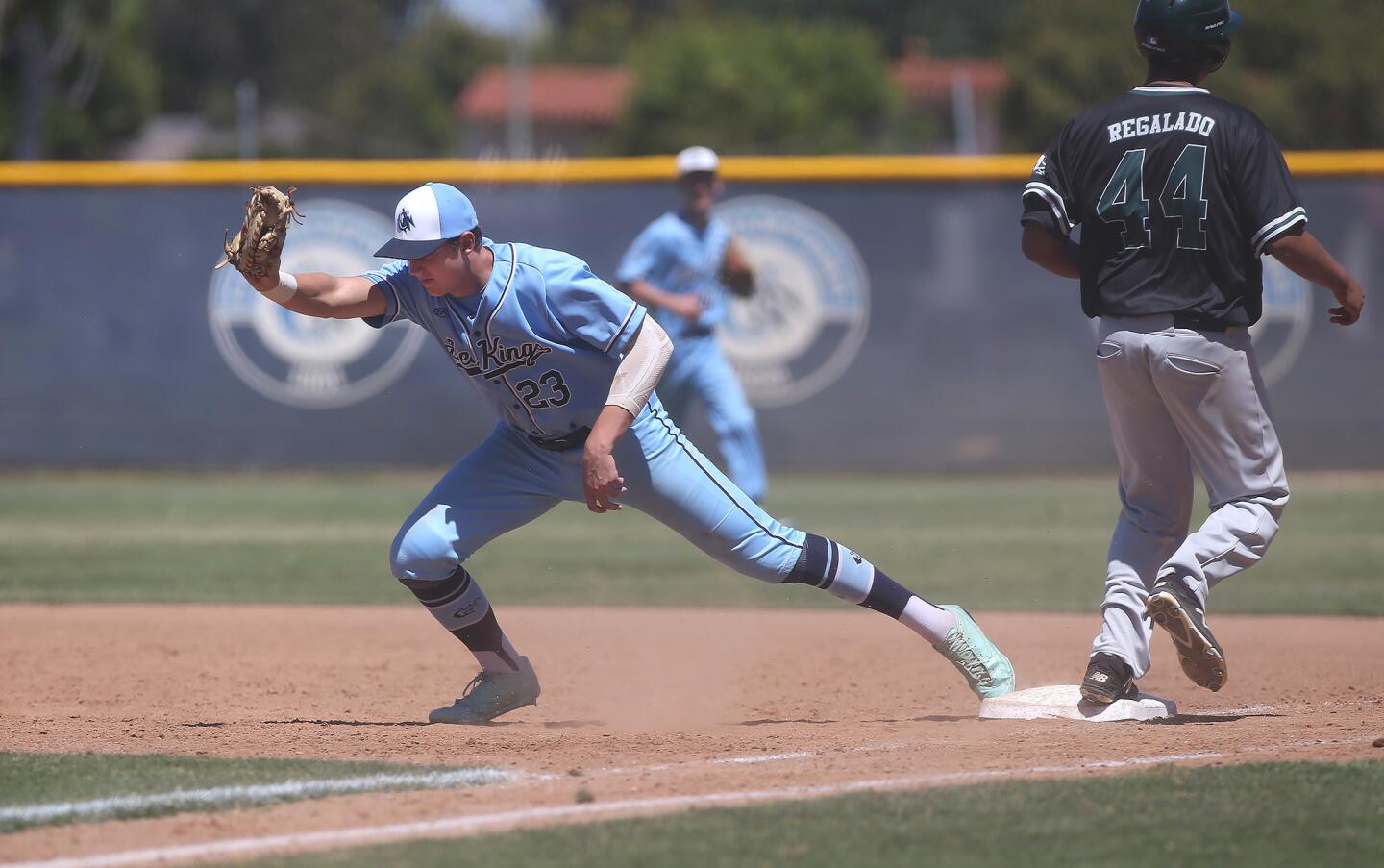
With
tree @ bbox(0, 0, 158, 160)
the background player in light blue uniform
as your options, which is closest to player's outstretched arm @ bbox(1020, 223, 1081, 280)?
→ the background player in light blue uniform

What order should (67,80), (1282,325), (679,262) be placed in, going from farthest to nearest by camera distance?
(67,80) → (1282,325) → (679,262)

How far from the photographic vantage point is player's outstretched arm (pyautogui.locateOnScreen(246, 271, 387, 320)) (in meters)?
4.76

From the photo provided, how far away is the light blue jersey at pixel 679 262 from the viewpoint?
943cm

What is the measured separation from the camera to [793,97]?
40531 millimetres

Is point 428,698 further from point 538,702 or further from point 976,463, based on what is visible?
point 976,463

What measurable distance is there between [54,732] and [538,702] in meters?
1.58

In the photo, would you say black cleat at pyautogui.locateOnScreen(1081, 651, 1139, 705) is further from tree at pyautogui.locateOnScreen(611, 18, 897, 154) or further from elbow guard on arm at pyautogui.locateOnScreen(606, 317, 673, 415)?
tree at pyautogui.locateOnScreen(611, 18, 897, 154)

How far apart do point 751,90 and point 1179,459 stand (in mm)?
36364

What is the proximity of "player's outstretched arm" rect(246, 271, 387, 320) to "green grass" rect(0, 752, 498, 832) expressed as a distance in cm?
129

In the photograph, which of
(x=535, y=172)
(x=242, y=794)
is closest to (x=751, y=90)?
(x=535, y=172)

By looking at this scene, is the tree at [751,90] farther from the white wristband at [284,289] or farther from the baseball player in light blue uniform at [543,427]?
the white wristband at [284,289]

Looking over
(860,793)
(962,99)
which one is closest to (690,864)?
(860,793)

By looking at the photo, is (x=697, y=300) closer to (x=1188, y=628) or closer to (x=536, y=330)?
(x=536, y=330)

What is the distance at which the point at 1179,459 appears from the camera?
485cm
